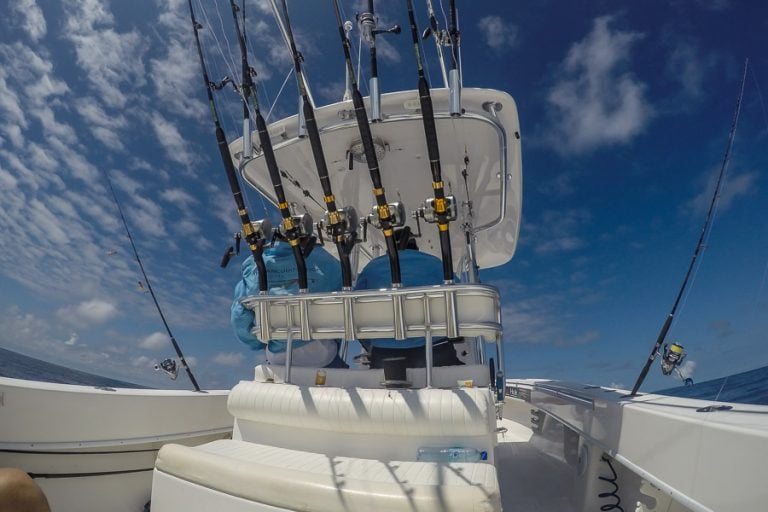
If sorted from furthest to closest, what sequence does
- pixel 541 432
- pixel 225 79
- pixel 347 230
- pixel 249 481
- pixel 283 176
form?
pixel 541 432 → pixel 283 176 → pixel 225 79 → pixel 347 230 → pixel 249 481

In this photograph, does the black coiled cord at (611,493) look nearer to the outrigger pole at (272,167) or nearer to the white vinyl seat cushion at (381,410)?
the white vinyl seat cushion at (381,410)

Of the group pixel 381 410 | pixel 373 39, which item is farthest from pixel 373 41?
pixel 381 410

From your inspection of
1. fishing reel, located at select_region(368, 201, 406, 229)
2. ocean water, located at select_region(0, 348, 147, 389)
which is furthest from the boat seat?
ocean water, located at select_region(0, 348, 147, 389)

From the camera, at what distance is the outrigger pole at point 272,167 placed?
243cm

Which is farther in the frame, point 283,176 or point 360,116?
point 283,176

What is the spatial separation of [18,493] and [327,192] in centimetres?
188

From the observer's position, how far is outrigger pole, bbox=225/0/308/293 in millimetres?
2434

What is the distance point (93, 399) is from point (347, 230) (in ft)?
7.11

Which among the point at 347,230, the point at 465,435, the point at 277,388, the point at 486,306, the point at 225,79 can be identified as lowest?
the point at 465,435

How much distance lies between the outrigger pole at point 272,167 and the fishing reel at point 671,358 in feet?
8.32

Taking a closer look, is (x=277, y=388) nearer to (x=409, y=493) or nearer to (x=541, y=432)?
(x=409, y=493)

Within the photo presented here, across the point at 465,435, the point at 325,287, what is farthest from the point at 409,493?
the point at 325,287

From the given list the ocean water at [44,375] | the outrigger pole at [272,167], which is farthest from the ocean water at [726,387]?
the outrigger pole at [272,167]

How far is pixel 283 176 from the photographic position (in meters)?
3.67
